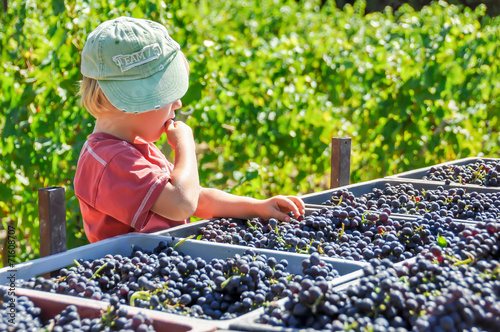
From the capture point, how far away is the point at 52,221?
77.4 inches

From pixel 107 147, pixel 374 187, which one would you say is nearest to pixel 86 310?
pixel 107 147

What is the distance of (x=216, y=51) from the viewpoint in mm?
4105

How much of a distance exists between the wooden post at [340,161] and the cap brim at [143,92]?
1322mm

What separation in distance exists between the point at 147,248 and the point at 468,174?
1.86m

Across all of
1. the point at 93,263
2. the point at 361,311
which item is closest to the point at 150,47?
the point at 93,263

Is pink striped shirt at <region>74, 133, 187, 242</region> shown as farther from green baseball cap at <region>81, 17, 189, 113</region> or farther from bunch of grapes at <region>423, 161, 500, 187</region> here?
bunch of grapes at <region>423, 161, 500, 187</region>

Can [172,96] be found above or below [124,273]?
above

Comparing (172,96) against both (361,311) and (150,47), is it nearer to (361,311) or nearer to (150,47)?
(150,47)

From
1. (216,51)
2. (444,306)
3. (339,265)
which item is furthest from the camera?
(216,51)

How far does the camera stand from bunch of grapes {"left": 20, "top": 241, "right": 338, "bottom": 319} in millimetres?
1464

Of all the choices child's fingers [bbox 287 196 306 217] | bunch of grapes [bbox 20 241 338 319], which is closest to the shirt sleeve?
bunch of grapes [bbox 20 241 338 319]

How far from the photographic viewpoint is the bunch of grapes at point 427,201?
2.35 m

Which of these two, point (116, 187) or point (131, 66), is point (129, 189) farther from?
point (131, 66)

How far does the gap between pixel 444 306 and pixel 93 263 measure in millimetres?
971
